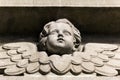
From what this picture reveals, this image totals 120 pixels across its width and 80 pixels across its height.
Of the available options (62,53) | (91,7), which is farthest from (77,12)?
(62,53)

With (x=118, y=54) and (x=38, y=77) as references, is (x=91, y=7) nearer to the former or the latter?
(x=118, y=54)

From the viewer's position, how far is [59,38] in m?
6.34

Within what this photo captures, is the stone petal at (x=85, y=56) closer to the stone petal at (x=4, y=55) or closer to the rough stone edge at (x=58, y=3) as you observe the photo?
the rough stone edge at (x=58, y=3)

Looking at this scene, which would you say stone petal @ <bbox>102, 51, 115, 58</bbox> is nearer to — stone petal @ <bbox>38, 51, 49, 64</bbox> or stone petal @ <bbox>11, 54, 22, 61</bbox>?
stone petal @ <bbox>38, 51, 49, 64</bbox>

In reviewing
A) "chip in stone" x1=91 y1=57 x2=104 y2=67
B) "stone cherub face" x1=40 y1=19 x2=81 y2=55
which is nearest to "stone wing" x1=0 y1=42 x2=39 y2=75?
"stone cherub face" x1=40 y1=19 x2=81 y2=55

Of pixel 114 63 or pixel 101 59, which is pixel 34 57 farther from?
pixel 114 63

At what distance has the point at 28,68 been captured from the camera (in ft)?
20.3

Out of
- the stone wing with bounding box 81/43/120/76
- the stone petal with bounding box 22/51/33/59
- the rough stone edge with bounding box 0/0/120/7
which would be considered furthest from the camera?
the rough stone edge with bounding box 0/0/120/7

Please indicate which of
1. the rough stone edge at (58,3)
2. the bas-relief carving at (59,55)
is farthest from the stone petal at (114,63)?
the rough stone edge at (58,3)

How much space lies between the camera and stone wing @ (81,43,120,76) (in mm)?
6250

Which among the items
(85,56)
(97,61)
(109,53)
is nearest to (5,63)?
(85,56)

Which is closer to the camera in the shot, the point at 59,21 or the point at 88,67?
the point at 88,67

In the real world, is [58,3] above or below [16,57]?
above

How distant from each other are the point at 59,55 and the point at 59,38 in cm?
16
